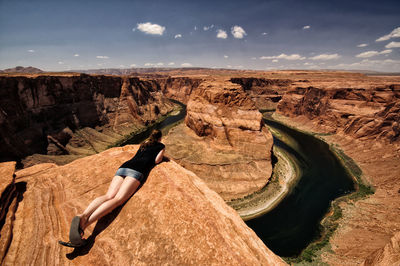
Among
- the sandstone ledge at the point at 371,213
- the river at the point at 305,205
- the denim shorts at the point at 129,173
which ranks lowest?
the river at the point at 305,205

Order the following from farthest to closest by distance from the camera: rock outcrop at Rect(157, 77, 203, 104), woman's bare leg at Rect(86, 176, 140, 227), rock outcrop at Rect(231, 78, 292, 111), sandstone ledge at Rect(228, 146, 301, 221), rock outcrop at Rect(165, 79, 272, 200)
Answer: rock outcrop at Rect(157, 77, 203, 104), rock outcrop at Rect(231, 78, 292, 111), rock outcrop at Rect(165, 79, 272, 200), sandstone ledge at Rect(228, 146, 301, 221), woman's bare leg at Rect(86, 176, 140, 227)

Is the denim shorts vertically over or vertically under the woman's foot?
over

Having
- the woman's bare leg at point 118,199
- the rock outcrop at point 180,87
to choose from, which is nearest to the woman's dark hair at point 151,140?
the woman's bare leg at point 118,199

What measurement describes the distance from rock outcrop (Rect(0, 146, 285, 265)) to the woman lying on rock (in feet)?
1.21

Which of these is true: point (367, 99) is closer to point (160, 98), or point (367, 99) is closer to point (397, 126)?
point (397, 126)

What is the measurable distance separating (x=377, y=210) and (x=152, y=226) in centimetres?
3558

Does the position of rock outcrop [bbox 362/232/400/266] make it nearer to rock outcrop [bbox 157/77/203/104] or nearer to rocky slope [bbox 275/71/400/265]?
rocky slope [bbox 275/71/400/265]

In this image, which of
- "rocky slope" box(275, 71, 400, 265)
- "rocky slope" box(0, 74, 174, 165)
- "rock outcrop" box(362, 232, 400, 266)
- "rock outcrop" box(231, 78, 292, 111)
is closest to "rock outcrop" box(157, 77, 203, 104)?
"rock outcrop" box(231, 78, 292, 111)

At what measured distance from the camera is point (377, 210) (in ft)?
82.6

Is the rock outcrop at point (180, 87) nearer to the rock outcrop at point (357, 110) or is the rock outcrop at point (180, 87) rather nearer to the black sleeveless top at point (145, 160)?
the rock outcrop at point (357, 110)

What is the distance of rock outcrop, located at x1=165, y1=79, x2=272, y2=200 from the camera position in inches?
1256

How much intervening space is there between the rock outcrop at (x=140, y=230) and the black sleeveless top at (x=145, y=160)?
0.38 meters

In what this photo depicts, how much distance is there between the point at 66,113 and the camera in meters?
52.2

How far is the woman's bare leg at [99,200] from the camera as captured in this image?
16.0ft
